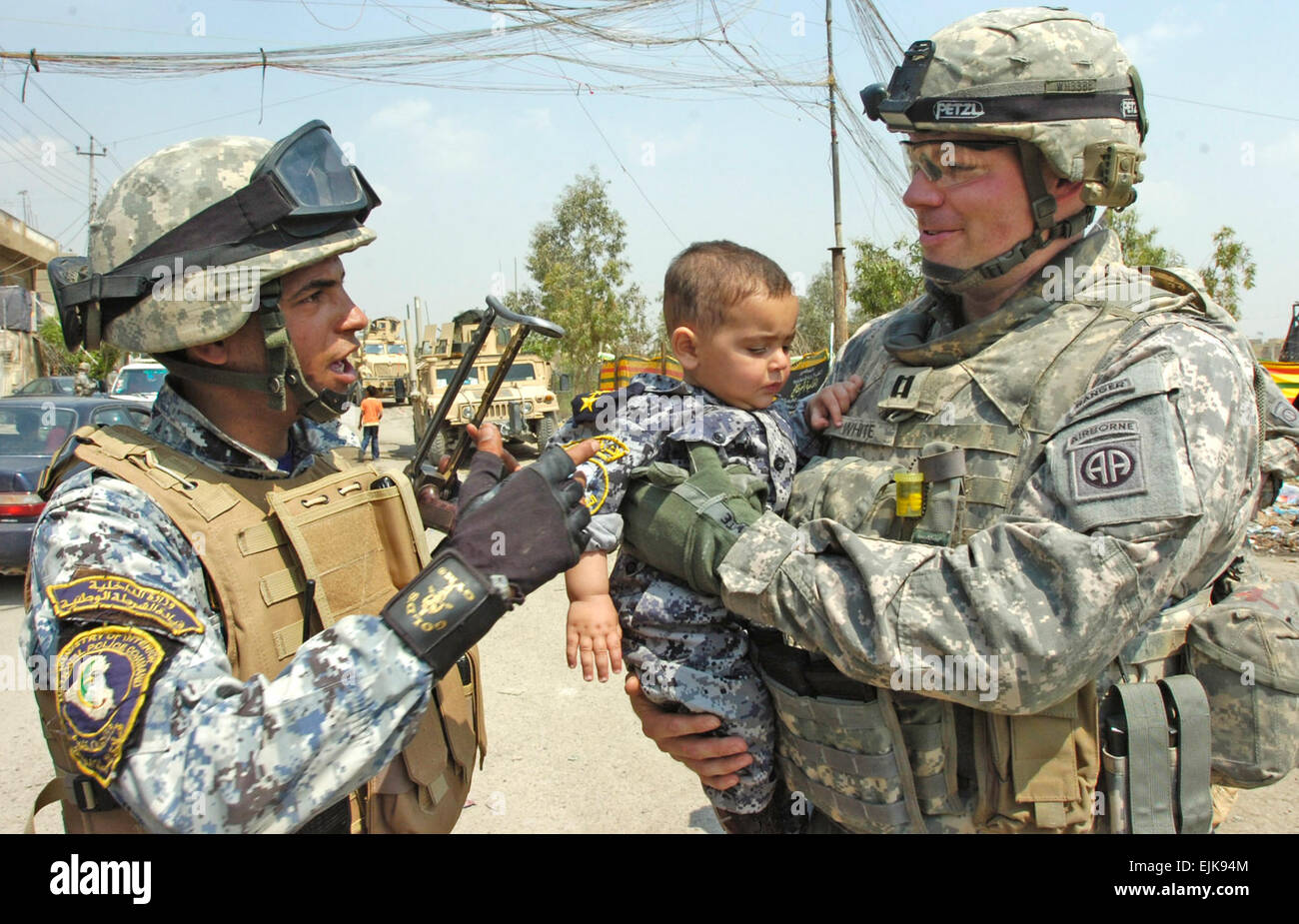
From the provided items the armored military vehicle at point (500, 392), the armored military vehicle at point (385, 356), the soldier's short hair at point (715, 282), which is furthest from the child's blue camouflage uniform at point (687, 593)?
the armored military vehicle at point (385, 356)

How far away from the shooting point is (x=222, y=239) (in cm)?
189

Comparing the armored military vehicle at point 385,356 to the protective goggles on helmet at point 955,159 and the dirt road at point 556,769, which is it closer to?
the dirt road at point 556,769

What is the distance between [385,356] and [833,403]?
26.1 meters

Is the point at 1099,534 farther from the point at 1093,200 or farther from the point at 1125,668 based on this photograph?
the point at 1093,200

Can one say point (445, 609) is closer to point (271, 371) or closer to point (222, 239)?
point (271, 371)

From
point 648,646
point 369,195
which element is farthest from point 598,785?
point 369,195

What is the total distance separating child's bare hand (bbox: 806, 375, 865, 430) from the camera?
2389mm

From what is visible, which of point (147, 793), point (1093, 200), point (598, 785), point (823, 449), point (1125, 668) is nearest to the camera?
point (147, 793)

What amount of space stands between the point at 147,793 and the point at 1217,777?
2217 millimetres

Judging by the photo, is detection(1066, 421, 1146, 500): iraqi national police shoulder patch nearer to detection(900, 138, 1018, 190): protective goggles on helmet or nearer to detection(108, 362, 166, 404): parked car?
detection(900, 138, 1018, 190): protective goggles on helmet

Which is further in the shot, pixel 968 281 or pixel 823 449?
pixel 823 449

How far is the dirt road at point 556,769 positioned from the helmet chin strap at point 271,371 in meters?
2.35

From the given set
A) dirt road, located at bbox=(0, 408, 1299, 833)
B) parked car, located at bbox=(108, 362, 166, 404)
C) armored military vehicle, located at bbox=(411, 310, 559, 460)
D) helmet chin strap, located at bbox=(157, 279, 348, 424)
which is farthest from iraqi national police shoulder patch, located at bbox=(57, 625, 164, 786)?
parked car, located at bbox=(108, 362, 166, 404)

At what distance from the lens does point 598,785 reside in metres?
4.00
